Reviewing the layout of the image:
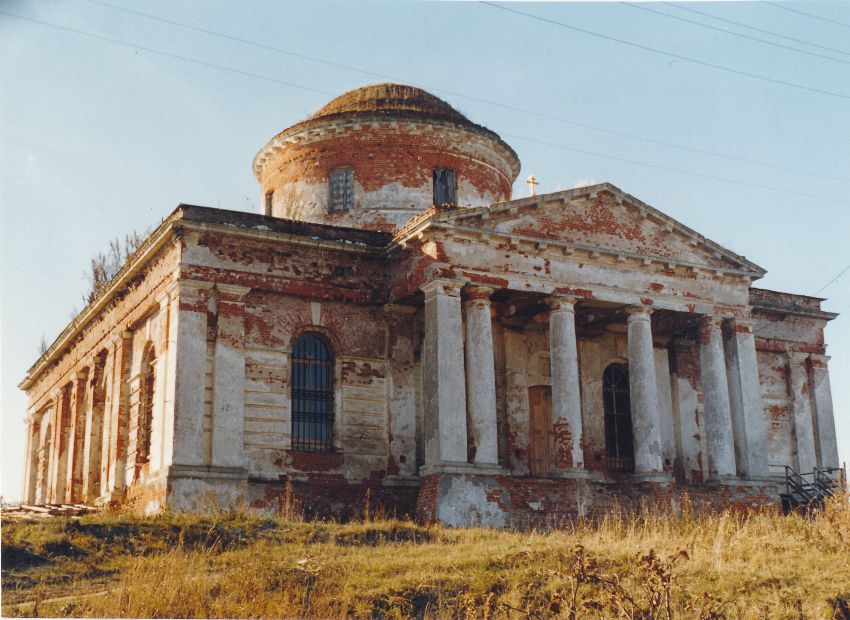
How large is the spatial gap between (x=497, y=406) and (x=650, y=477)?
3.56 meters

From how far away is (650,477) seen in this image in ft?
71.7

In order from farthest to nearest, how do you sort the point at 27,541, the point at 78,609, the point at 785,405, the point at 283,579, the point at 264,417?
the point at 785,405, the point at 264,417, the point at 27,541, the point at 283,579, the point at 78,609

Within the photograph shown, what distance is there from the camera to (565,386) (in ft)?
70.6

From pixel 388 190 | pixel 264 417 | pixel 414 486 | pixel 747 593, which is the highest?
pixel 388 190

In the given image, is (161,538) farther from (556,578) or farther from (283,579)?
(556,578)

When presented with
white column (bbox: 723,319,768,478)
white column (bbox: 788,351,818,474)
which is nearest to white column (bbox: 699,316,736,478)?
white column (bbox: 723,319,768,478)

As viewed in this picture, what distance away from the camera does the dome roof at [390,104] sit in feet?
87.1

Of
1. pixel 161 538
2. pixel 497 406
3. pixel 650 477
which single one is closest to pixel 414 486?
pixel 497 406

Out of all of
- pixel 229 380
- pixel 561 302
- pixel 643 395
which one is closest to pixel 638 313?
pixel 643 395

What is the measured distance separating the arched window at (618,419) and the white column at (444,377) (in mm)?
5661

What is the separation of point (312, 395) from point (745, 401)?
9626 millimetres

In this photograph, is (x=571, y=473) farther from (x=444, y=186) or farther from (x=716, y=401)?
(x=444, y=186)

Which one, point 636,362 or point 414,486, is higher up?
point 636,362

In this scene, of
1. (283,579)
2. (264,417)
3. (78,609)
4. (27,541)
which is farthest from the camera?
(264,417)
